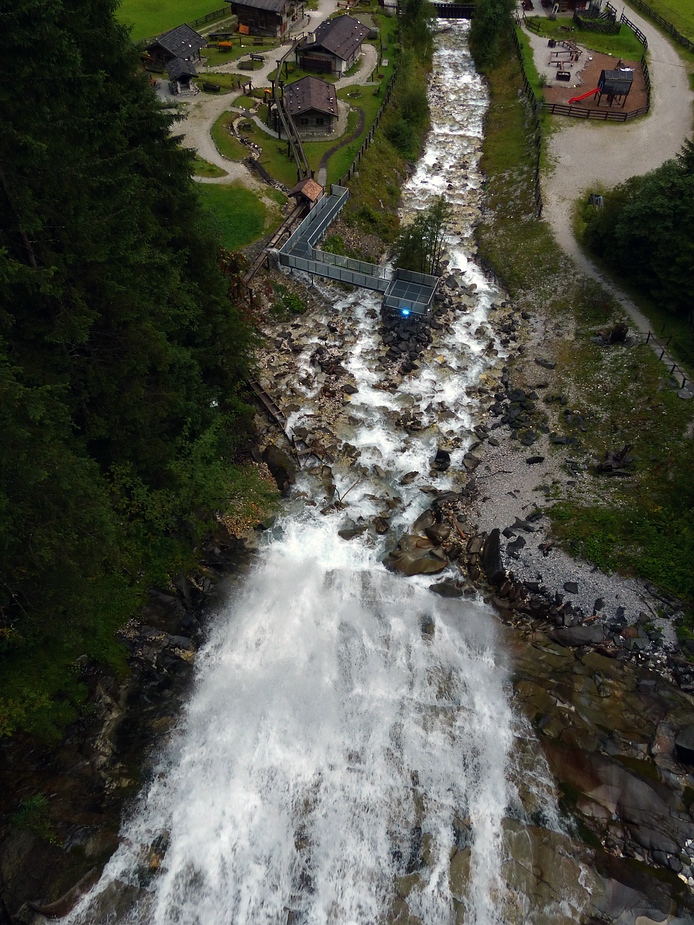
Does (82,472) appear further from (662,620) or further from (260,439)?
(662,620)

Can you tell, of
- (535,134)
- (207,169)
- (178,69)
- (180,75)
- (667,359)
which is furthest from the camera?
(180,75)

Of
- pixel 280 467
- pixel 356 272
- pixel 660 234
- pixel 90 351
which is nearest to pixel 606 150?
pixel 660 234

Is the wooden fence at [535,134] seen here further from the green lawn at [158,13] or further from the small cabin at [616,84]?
the green lawn at [158,13]

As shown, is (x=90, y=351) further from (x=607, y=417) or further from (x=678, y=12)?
(x=678, y=12)

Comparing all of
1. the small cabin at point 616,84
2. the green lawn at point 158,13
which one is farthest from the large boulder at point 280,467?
the green lawn at point 158,13

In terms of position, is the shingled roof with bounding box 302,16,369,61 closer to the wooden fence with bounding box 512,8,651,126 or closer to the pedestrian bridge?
the wooden fence with bounding box 512,8,651,126

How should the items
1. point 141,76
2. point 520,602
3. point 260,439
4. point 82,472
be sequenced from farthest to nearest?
1. point 260,439
2. point 520,602
3. point 141,76
4. point 82,472

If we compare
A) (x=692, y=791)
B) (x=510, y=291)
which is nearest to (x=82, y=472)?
(x=692, y=791)
